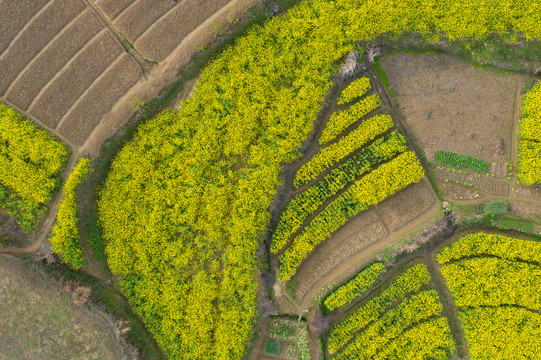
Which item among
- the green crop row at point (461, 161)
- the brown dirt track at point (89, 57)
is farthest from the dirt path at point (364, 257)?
Answer: the brown dirt track at point (89, 57)

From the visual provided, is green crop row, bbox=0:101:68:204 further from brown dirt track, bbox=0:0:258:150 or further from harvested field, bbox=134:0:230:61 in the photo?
harvested field, bbox=134:0:230:61

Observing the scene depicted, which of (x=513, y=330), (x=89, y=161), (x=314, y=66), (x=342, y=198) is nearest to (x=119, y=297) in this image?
(x=89, y=161)

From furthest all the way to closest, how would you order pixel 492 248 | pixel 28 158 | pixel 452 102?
pixel 452 102
pixel 492 248
pixel 28 158

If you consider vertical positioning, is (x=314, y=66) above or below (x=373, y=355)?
above

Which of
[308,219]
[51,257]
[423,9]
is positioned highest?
[423,9]

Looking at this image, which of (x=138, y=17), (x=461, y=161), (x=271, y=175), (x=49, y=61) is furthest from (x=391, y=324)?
(x=49, y=61)

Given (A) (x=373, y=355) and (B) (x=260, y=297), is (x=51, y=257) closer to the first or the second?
(B) (x=260, y=297)

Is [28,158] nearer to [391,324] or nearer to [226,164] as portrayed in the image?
[226,164]
